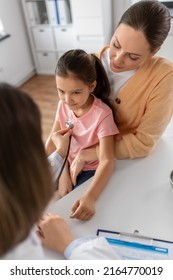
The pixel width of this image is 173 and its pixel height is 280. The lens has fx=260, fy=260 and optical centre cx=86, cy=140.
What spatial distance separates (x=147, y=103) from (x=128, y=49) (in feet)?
0.66

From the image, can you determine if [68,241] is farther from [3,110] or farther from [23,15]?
[23,15]

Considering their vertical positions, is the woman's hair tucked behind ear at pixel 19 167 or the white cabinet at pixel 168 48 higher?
the woman's hair tucked behind ear at pixel 19 167

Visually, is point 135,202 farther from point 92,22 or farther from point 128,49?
point 92,22

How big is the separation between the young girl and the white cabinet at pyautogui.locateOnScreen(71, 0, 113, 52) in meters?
1.95

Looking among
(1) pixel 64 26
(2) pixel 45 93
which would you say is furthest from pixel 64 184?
(1) pixel 64 26

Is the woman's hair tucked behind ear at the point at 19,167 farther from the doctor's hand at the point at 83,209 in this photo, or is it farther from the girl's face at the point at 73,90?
the girl's face at the point at 73,90

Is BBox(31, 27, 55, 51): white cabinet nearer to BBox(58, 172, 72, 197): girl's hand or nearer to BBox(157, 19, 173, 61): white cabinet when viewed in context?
BBox(157, 19, 173, 61): white cabinet

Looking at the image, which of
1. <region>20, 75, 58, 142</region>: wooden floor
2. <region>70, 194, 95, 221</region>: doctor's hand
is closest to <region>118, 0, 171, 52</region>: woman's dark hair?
<region>70, 194, 95, 221</region>: doctor's hand

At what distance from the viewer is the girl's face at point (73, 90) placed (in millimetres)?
923

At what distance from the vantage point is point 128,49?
89 centimetres

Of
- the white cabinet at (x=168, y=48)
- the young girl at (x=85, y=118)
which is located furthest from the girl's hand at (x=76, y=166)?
the white cabinet at (x=168, y=48)

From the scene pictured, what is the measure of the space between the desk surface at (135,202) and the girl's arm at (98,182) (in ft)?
0.06

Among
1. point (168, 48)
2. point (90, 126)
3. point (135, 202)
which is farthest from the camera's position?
point (168, 48)

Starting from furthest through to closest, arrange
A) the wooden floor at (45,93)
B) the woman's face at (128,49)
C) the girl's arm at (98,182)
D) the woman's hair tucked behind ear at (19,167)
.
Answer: the wooden floor at (45,93) < the woman's face at (128,49) < the girl's arm at (98,182) < the woman's hair tucked behind ear at (19,167)
